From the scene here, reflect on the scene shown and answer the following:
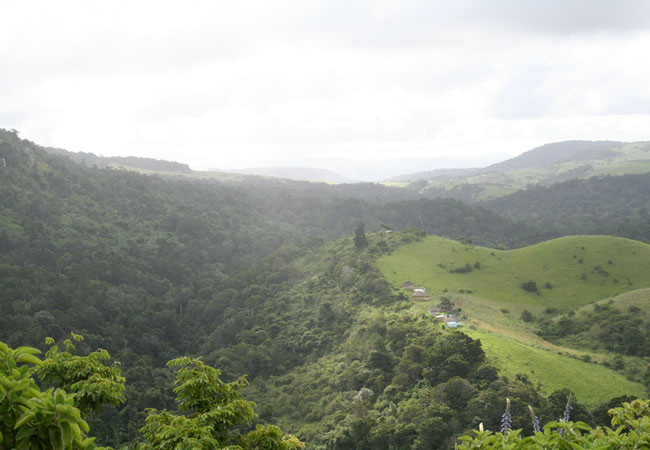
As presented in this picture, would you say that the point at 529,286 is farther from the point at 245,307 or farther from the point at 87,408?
the point at 87,408

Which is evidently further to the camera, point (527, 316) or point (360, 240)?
point (360, 240)

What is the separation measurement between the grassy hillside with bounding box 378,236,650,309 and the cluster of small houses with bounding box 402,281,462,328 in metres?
1.98

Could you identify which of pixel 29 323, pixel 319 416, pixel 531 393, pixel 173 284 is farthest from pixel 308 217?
pixel 531 393

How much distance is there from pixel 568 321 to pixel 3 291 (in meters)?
68.1

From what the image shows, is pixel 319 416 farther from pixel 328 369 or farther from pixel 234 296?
pixel 234 296

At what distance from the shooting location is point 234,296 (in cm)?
6744

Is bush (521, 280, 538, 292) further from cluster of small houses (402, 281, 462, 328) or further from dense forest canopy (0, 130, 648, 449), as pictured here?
cluster of small houses (402, 281, 462, 328)

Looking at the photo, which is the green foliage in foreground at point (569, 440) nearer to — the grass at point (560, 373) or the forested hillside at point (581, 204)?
the grass at point (560, 373)

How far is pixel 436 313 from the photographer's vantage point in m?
39.4

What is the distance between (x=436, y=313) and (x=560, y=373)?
1345 cm

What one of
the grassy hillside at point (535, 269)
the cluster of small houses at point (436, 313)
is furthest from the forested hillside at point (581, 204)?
the cluster of small houses at point (436, 313)

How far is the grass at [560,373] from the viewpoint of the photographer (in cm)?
2538

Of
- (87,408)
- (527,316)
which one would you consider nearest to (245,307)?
(527,316)

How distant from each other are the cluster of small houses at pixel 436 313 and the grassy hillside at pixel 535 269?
198 centimetres
